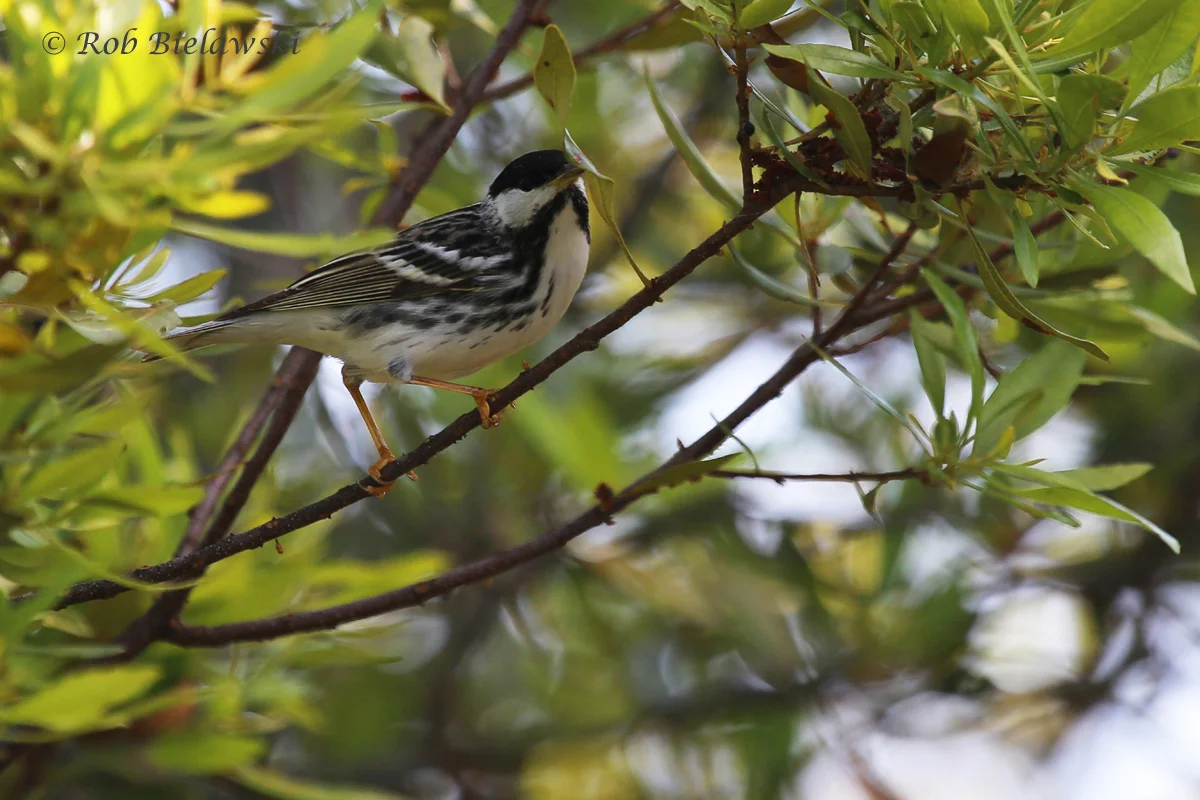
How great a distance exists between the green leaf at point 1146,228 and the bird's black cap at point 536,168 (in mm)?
1617

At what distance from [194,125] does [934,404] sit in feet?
3.48

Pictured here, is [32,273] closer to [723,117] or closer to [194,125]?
[194,125]

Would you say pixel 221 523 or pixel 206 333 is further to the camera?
pixel 206 333

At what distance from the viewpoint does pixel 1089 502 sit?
57.9 inches

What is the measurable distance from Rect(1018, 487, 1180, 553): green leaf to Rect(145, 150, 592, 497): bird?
1412 mm

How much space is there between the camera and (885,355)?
420cm

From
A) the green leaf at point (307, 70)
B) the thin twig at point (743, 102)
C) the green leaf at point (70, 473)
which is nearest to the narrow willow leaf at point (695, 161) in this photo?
the thin twig at point (743, 102)

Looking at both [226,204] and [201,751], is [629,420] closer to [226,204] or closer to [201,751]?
[201,751]

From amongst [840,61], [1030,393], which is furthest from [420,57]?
[1030,393]

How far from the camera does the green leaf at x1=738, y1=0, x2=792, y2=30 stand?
1.36 meters

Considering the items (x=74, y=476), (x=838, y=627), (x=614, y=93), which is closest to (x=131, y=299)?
(x=74, y=476)

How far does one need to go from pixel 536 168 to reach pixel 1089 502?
1744mm

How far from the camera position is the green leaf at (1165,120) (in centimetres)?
129

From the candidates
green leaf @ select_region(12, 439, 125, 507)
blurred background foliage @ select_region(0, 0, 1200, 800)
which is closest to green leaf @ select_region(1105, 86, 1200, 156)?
blurred background foliage @ select_region(0, 0, 1200, 800)
